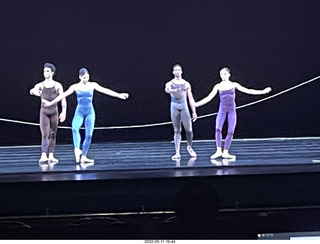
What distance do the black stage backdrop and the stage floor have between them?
0.14 m

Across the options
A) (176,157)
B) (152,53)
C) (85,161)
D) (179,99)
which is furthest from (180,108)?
(152,53)

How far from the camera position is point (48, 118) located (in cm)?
140

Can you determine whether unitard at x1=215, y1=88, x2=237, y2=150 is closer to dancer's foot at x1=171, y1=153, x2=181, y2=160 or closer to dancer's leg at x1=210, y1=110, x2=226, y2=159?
dancer's leg at x1=210, y1=110, x2=226, y2=159

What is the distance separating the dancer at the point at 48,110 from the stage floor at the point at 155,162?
43 millimetres

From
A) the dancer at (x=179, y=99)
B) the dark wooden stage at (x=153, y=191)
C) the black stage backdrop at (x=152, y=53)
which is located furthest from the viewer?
the black stage backdrop at (x=152, y=53)

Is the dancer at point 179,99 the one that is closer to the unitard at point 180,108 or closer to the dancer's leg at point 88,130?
the unitard at point 180,108

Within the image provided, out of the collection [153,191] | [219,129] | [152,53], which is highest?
[152,53]

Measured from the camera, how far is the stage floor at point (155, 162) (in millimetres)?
1301

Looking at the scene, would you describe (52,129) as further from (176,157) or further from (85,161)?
(176,157)

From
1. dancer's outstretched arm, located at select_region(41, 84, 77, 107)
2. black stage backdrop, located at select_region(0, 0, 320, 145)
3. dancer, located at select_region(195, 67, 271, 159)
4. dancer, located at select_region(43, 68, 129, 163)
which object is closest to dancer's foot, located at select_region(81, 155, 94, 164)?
dancer, located at select_region(43, 68, 129, 163)

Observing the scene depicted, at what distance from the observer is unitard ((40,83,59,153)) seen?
1.38 m

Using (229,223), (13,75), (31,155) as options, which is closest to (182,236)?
(229,223)

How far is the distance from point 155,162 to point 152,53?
59cm

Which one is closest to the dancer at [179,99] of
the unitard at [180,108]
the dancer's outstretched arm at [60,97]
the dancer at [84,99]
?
the unitard at [180,108]
